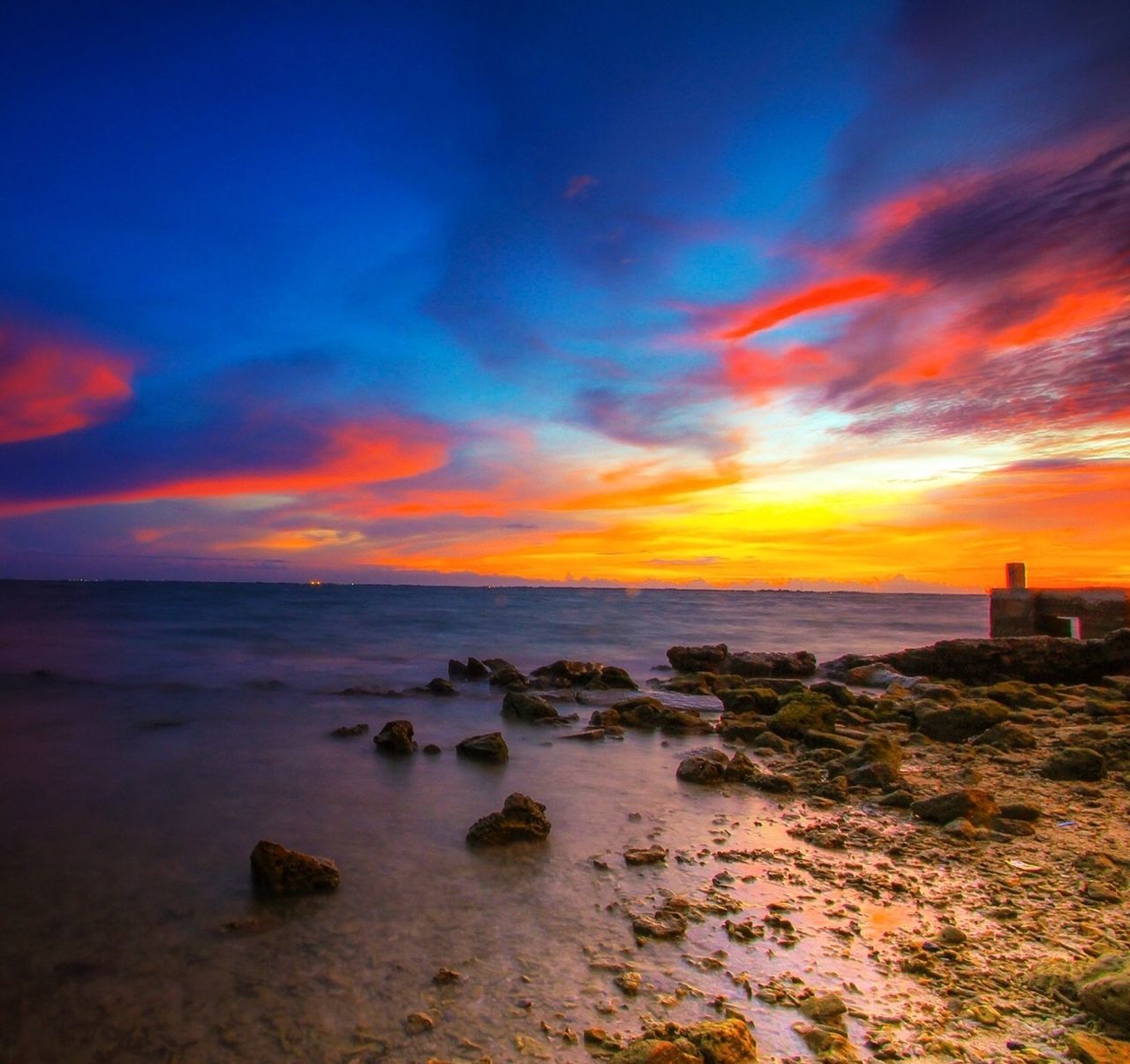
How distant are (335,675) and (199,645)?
43.5ft

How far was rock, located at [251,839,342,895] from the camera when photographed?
6180 millimetres

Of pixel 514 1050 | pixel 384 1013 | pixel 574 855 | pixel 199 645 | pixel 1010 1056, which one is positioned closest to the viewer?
pixel 1010 1056

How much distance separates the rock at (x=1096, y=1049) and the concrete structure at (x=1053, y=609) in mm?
19896

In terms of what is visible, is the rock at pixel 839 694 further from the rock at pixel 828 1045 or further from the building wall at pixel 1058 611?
the rock at pixel 828 1045

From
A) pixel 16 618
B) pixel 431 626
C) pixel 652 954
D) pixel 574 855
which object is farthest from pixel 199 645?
pixel 652 954

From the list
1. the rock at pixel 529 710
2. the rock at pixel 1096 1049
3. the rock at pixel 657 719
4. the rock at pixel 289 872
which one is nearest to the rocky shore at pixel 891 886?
the rock at pixel 1096 1049

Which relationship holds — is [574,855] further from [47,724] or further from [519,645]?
[519,645]

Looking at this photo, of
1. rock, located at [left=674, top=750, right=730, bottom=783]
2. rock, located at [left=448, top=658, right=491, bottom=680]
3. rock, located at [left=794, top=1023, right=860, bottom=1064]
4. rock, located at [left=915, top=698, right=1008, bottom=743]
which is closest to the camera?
rock, located at [left=794, top=1023, right=860, bottom=1064]

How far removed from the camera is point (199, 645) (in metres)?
32.2

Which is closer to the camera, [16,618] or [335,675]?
[335,675]

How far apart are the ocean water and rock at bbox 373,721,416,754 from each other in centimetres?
54

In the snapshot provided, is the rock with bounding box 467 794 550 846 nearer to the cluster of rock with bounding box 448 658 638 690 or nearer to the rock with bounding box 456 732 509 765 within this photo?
the rock with bounding box 456 732 509 765

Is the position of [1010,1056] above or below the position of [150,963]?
above

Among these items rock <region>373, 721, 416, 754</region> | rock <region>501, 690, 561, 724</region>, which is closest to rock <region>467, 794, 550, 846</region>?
rock <region>373, 721, 416, 754</region>
